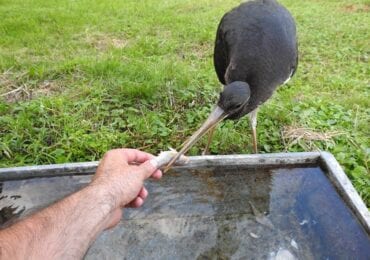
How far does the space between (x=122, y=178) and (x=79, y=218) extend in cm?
27

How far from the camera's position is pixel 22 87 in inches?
185

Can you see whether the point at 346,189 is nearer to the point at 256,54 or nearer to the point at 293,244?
the point at 293,244

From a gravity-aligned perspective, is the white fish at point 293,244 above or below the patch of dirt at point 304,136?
below

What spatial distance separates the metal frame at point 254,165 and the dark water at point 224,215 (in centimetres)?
5

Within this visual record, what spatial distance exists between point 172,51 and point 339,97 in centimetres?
208

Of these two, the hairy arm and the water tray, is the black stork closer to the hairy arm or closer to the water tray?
the water tray

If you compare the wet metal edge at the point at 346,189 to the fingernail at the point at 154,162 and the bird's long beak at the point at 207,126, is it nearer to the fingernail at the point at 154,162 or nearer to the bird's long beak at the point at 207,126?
the bird's long beak at the point at 207,126

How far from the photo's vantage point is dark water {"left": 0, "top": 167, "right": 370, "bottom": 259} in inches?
118

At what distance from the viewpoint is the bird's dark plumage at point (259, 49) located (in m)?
3.48

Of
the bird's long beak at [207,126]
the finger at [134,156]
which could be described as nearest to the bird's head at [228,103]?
the bird's long beak at [207,126]

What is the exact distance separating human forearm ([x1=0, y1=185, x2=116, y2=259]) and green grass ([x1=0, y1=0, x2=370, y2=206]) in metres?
1.74

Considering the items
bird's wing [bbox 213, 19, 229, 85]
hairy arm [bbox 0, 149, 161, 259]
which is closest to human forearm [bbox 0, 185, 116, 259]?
hairy arm [bbox 0, 149, 161, 259]

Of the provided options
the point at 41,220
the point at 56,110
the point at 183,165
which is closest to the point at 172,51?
the point at 56,110

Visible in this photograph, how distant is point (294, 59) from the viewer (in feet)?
12.6
